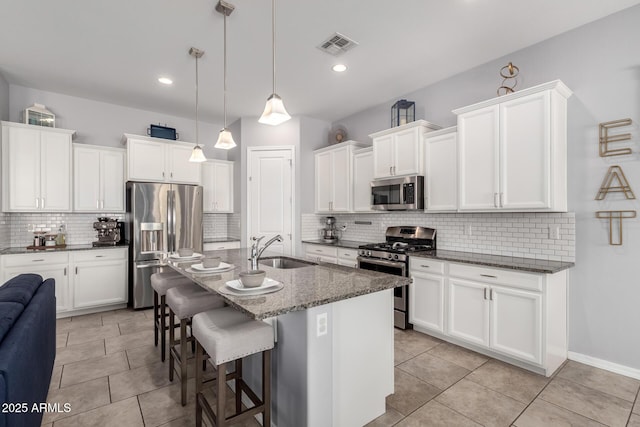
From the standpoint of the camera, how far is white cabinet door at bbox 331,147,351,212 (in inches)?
188

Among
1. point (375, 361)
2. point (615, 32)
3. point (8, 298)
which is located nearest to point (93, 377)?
point (8, 298)

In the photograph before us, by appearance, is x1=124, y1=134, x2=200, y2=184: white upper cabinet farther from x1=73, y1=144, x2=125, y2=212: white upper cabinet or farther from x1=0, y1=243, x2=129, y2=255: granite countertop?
x1=0, y1=243, x2=129, y2=255: granite countertop

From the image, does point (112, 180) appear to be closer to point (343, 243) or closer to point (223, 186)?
point (223, 186)

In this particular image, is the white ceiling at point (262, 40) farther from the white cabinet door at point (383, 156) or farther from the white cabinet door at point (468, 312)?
the white cabinet door at point (468, 312)

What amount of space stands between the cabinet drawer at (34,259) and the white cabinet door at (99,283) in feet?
0.63

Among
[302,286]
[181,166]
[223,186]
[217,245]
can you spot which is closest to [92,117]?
[181,166]

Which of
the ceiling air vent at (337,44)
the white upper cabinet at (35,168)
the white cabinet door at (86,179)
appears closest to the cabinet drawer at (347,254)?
the ceiling air vent at (337,44)

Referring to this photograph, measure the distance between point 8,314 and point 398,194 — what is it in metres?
3.51

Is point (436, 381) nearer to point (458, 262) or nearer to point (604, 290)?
point (458, 262)

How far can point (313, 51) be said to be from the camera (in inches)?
127

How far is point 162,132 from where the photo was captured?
191 inches

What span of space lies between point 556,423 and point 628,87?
264 cm

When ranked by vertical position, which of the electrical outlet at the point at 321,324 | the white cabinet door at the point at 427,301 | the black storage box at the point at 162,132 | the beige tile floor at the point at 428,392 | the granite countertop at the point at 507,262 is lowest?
the beige tile floor at the point at 428,392

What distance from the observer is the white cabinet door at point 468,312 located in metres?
2.91
